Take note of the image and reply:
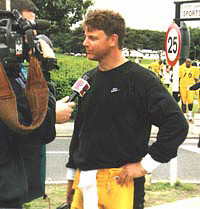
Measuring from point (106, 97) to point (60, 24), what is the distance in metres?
25.7

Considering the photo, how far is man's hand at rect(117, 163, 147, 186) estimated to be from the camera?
2748 mm

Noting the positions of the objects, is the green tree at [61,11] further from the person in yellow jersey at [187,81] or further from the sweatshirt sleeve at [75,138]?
the sweatshirt sleeve at [75,138]

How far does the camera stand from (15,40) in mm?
2006

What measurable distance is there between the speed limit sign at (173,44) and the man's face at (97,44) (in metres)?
3.82

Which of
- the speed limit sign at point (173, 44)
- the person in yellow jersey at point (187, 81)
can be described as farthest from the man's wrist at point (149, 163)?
the person in yellow jersey at point (187, 81)

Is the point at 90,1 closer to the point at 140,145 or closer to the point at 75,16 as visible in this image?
the point at 75,16

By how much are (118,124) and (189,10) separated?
429 cm

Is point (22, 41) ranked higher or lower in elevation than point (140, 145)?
higher

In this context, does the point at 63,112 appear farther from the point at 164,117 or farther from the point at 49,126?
the point at 164,117

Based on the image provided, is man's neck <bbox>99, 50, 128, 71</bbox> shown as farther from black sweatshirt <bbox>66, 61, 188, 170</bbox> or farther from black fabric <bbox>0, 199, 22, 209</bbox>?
black fabric <bbox>0, 199, 22, 209</bbox>

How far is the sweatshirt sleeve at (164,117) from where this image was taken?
268 cm

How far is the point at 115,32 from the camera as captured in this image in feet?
9.12

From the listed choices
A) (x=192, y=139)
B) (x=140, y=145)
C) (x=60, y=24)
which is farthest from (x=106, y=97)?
(x=60, y=24)

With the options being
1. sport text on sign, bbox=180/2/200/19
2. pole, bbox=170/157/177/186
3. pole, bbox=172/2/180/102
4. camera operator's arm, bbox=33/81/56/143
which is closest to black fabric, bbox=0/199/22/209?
camera operator's arm, bbox=33/81/56/143
